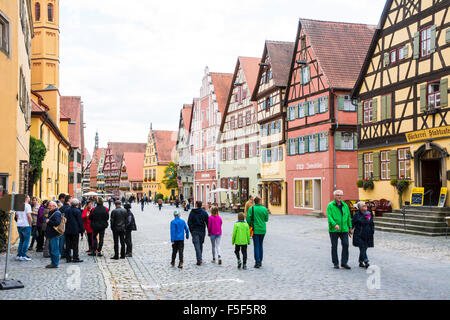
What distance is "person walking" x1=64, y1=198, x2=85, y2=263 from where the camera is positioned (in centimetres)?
1321

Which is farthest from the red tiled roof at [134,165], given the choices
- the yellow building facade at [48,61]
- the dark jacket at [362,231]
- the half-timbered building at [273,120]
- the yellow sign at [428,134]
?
the dark jacket at [362,231]

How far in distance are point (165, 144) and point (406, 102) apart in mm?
72837

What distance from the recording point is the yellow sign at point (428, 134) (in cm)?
2136

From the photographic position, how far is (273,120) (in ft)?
133

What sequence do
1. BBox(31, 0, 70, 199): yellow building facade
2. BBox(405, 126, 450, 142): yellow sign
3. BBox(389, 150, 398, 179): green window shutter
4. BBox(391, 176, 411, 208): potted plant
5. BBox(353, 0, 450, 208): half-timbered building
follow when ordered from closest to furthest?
BBox(405, 126, 450, 142): yellow sign
BBox(353, 0, 450, 208): half-timbered building
BBox(391, 176, 411, 208): potted plant
BBox(389, 150, 398, 179): green window shutter
BBox(31, 0, 70, 199): yellow building facade

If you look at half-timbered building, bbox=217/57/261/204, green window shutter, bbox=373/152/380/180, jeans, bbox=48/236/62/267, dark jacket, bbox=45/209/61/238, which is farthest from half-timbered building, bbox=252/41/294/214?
jeans, bbox=48/236/62/267

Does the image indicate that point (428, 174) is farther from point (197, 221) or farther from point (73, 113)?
point (73, 113)

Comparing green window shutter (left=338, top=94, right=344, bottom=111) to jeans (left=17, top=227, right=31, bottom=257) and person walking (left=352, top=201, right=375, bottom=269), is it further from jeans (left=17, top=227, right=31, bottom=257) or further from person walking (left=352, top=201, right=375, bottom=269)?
jeans (left=17, top=227, right=31, bottom=257)

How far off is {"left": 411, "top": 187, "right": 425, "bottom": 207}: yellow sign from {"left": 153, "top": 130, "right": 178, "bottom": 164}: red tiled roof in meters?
71.4

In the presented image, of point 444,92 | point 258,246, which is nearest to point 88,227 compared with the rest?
point 258,246

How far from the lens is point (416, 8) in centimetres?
2367
